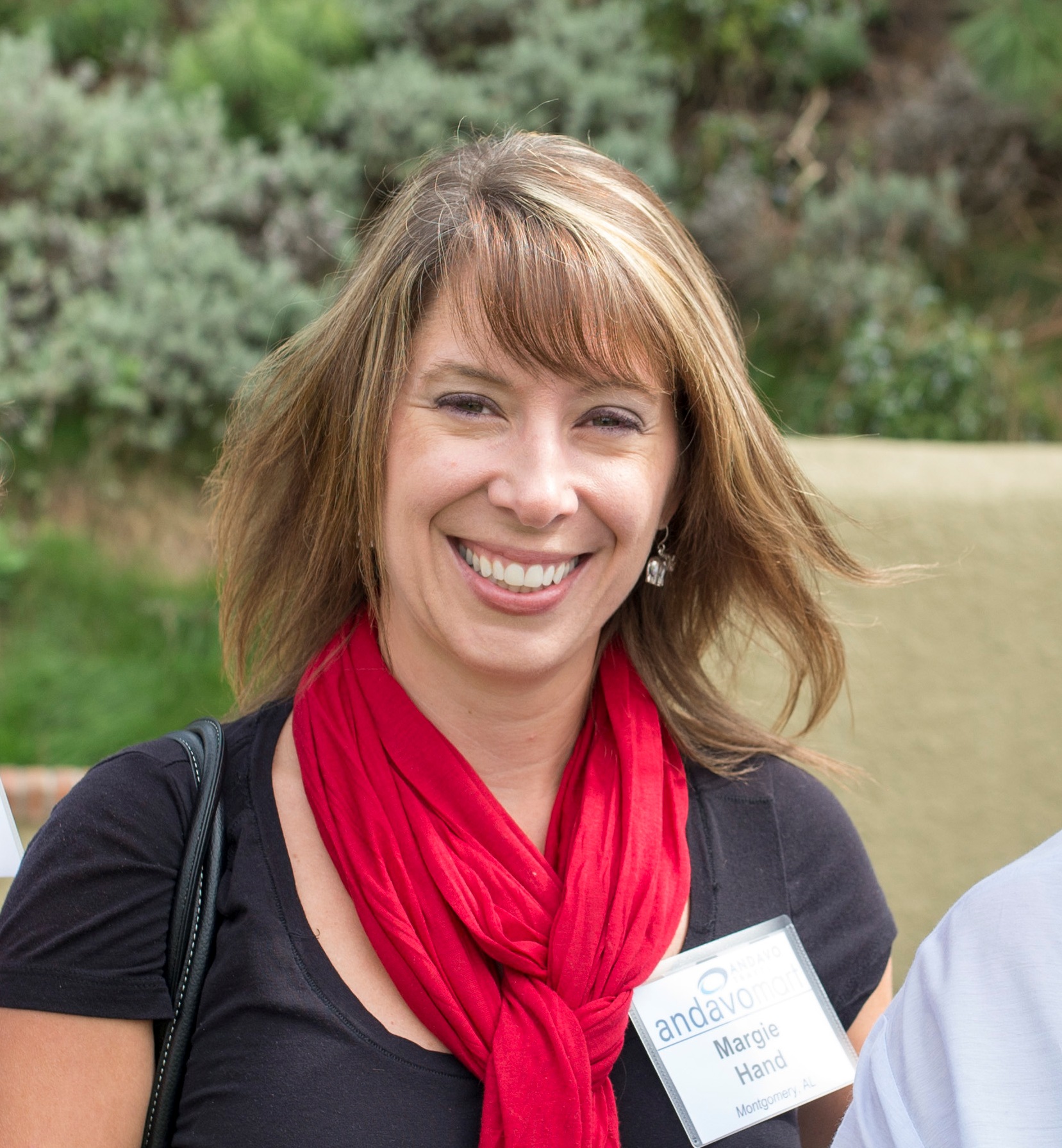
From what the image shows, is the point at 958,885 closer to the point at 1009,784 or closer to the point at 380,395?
the point at 1009,784

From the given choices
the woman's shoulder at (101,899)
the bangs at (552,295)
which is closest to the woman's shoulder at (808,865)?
the bangs at (552,295)

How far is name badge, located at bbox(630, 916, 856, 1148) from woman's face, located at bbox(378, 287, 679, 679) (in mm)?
457

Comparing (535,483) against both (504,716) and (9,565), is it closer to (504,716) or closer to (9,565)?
(504,716)

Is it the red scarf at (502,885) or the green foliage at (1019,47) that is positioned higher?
the green foliage at (1019,47)

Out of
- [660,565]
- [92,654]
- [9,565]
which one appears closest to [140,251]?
[9,565]

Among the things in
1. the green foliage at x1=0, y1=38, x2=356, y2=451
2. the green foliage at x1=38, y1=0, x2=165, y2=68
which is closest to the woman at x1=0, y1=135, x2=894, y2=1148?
the green foliage at x1=0, y1=38, x2=356, y2=451

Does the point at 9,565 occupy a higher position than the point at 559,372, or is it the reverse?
the point at 559,372

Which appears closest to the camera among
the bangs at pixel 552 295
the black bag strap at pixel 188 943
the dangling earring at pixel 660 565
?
the black bag strap at pixel 188 943

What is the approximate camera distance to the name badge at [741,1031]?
5.29ft

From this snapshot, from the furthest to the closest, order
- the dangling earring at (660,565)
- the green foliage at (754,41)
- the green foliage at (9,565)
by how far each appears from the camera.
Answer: the green foliage at (754,41) → the green foliage at (9,565) → the dangling earring at (660,565)

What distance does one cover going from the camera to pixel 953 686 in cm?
348

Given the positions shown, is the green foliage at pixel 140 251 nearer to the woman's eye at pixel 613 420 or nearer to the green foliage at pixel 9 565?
the green foliage at pixel 9 565

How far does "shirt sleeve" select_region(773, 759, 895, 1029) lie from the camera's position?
70.2 inches

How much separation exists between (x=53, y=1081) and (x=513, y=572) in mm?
794
